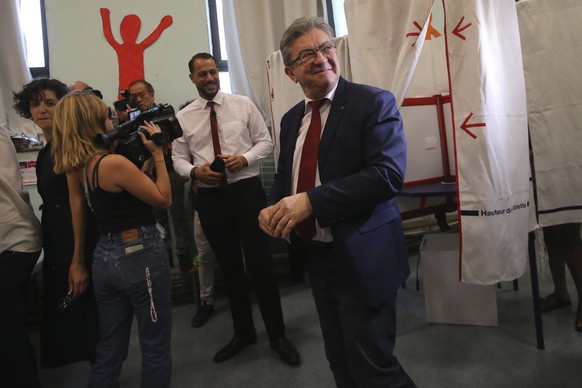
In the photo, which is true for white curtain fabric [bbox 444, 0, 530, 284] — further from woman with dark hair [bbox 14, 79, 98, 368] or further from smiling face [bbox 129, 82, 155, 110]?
smiling face [bbox 129, 82, 155, 110]

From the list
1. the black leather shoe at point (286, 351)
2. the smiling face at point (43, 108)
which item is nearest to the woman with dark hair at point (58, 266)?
the smiling face at point (43, 108)

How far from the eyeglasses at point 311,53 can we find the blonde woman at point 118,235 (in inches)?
26.6

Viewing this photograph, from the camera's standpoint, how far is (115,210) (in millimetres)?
1338

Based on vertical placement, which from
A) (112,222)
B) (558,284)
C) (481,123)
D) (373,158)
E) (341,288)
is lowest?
(558,284)

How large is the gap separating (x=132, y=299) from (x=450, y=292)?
67.9 inches

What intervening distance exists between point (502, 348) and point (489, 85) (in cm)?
131

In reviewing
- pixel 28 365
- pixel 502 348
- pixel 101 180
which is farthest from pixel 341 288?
pixel 28 365

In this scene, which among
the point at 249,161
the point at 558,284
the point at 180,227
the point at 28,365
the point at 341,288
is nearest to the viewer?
the point at 341,288

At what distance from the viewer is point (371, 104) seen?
1020 millimetres

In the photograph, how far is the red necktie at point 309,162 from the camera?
113 cm

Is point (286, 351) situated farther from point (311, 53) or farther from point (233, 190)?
point (311, 53)

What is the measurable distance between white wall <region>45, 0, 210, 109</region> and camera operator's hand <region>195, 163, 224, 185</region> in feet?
5.26

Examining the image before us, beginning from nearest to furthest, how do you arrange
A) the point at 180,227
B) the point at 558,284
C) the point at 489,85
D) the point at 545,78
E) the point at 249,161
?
1. the point at 489,85
2. the point at 545,78
3. the point at 249,161
4. the point at 558,284
5. the point at 180,227

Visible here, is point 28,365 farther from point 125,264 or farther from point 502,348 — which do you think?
point 502,348
